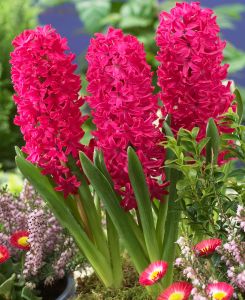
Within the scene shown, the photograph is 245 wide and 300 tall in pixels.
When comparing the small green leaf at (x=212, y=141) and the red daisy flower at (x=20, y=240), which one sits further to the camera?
the red daisy flower at (x=20, y=240)

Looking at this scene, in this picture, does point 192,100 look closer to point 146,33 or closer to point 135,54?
point 135,54

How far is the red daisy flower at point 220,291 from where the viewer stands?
958mm

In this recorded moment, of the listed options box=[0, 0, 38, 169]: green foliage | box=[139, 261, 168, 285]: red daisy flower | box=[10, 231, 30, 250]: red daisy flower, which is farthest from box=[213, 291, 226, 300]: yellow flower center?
box=[0, 0, 38, 169]: green foliage

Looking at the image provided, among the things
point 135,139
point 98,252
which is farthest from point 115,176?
point 98,252

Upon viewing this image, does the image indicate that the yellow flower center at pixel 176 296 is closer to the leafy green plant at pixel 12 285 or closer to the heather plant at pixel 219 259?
the heather plant at pixel 219 259

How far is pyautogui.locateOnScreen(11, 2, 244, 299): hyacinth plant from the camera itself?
4.12 feet

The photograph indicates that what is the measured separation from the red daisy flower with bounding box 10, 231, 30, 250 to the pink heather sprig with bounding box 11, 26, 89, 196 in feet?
0.54

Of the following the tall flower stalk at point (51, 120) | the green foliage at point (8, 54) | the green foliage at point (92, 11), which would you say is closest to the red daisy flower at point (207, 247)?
the tall flower stalk at point (51, 120)

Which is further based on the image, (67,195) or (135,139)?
(67,195)

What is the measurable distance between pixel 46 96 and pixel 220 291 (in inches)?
21.6

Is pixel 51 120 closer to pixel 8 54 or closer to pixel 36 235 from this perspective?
pixel 36 235

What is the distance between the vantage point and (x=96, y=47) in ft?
4.19

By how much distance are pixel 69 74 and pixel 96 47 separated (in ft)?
0.29

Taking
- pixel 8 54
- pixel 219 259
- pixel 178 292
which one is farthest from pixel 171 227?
pixel 8 54
